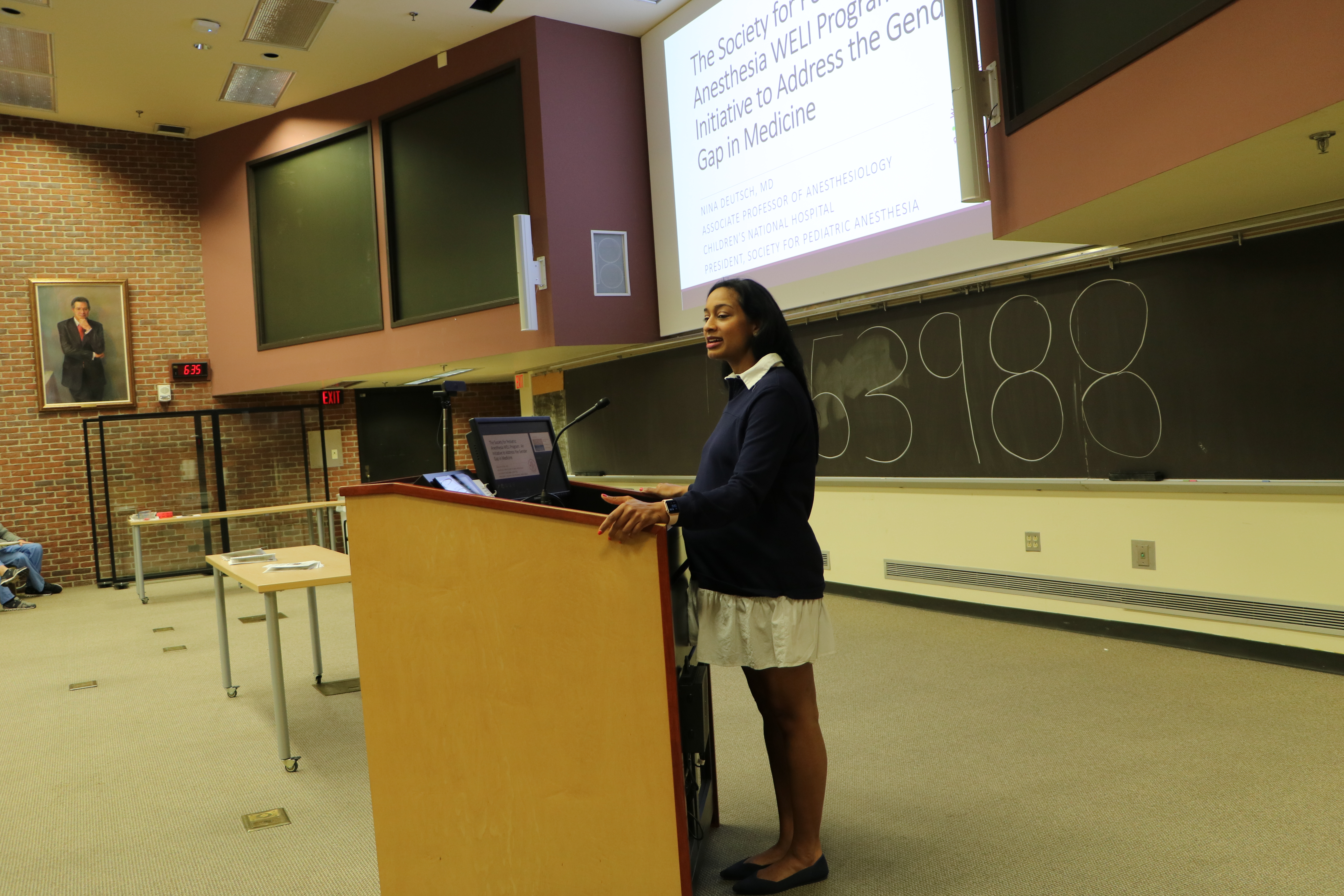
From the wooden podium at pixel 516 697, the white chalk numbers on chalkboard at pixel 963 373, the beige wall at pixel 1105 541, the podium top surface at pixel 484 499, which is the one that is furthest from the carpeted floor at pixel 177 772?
the white chalk numbers on chalkboard at pixel 963 373

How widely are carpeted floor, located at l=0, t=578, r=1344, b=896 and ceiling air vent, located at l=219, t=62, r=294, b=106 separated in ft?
18.2

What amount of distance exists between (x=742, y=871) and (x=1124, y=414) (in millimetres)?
3053

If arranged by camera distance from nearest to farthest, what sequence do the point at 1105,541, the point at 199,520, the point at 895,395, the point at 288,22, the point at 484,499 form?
the point at 484,499 < the point at 1105,541 < the point at 895,395 < the point at 288,22 < the point at 199,520

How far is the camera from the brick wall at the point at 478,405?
1107 cm

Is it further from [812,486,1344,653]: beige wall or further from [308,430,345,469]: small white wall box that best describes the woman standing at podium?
[308,430,345,469]: small white wall box

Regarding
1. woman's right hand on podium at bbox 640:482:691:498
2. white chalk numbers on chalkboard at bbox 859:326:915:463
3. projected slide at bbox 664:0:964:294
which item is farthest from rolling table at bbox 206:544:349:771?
projected slide at bbox 664:0:964:294

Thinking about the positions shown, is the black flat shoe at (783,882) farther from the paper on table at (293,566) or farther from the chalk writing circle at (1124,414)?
the chalk writing circle at (1124,414)

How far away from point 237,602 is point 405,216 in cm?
357

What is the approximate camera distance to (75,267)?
9070mm

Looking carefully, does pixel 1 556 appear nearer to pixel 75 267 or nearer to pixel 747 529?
pixel 75 267

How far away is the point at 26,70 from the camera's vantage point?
7.63m

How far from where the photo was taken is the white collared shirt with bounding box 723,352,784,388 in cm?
203

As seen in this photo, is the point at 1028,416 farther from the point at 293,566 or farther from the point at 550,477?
the point at 293,566

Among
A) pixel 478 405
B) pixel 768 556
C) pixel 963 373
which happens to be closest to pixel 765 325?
pixel 768 556
